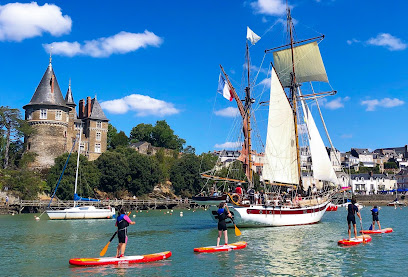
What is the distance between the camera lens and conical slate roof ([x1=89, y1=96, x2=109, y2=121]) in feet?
346

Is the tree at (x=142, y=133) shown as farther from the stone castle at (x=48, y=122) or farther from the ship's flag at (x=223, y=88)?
the ship's flag at (x=223, y=88)

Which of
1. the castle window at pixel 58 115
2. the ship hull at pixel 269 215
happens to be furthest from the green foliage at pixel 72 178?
the ship hull at pixel 269 215

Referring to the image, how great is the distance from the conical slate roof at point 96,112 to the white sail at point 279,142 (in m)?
67.5

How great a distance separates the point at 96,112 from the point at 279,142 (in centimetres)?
6963

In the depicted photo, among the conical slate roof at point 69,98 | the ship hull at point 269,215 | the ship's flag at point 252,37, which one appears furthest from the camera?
the conical slate roof at point 69,98

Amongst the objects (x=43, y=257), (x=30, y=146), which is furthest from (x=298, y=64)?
(x=30, y=146)

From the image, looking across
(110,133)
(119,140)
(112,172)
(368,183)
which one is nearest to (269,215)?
(112,172)

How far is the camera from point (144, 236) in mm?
35156

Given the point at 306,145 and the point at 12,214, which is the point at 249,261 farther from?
the point at 12,214

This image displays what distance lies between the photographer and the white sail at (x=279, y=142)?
46312 mm

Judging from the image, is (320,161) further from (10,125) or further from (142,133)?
(142,133)

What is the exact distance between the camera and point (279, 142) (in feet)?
154

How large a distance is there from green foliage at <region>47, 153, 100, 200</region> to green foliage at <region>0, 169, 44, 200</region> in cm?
350

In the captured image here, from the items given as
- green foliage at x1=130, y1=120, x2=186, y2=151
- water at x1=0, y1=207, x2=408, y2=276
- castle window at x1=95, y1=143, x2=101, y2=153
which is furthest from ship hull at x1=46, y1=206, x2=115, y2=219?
green foliage at x1=130, y1=120, x2=186, y2=151
